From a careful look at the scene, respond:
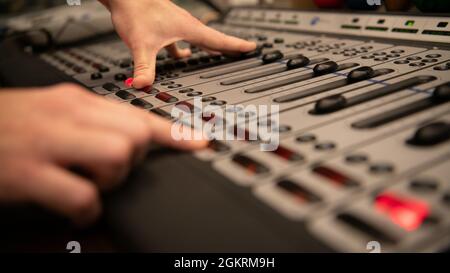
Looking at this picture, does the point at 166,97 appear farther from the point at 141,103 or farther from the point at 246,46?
the point at 246,46

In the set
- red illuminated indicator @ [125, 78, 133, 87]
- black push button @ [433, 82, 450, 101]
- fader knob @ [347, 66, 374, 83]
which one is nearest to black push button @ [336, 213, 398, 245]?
black push button @ [433, 82, 450, 101]

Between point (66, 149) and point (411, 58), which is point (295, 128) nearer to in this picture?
point (66, 149)

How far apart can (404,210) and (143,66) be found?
73 centimetres

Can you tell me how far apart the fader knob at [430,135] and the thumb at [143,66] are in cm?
58

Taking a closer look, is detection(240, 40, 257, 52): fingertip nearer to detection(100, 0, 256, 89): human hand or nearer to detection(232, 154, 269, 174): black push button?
detection(100, 0, 256, 89): human hand

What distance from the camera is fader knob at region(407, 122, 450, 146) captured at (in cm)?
49

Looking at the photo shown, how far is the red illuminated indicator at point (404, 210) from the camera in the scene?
38cm

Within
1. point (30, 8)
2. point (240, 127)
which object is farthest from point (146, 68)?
point (30, 8)

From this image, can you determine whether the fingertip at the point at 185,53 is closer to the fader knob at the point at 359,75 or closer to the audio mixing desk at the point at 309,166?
the audio mixing desk at the point at 309,166

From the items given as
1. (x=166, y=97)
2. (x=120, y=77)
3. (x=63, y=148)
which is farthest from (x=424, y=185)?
(x=120, y=77)

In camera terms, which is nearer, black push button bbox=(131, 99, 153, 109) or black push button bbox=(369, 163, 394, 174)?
black push button bbox=(369, 163, 394, 174)


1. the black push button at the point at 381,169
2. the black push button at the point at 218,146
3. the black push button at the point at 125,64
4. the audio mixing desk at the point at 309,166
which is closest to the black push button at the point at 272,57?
the audio mixing desk at the point at 309,166

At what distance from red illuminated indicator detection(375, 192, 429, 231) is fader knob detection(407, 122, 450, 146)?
13 cm

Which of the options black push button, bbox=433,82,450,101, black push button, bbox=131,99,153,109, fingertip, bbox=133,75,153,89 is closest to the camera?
black push button, bbox=433,82,450,101
